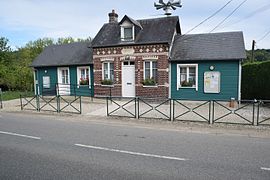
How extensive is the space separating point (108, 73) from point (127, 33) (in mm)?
3090

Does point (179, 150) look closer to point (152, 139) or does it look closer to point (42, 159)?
point (152, 139)

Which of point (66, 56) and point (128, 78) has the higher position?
point (66, 56)

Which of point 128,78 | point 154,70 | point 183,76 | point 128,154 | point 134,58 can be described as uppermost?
point 134,58

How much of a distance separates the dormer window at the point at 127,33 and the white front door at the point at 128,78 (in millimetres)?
1616

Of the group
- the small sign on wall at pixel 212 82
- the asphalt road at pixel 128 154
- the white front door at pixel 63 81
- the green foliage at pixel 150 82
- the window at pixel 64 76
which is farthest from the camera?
the window at pixel 64 76

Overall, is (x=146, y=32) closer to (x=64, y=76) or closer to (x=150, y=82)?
(x=150, y=82)

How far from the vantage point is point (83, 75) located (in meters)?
18.2

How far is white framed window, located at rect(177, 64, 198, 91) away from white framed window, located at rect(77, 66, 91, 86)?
23.2 feet

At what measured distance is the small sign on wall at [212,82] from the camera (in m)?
14.0

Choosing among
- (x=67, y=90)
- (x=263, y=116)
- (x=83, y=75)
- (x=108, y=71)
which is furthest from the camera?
(x=67, y=90)

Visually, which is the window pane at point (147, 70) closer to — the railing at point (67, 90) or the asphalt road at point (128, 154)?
the railing at point (67, 90)

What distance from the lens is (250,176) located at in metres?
4.02

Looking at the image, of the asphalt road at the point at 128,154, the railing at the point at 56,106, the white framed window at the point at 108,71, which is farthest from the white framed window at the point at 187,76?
the asphalt road at the point at 128,154

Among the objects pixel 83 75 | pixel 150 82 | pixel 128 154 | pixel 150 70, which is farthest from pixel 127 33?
pixel 128 154
